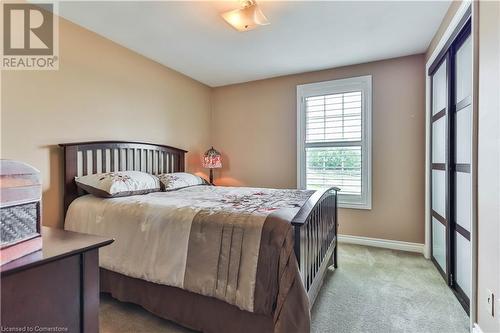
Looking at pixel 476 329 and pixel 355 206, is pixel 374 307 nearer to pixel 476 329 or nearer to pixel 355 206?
pixel 476 329

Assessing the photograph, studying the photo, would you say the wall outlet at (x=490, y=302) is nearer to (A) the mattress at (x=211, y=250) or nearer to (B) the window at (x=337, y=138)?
(A) the mattress at (x=211, y=250)

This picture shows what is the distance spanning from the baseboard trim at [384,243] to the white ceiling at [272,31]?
234 cm

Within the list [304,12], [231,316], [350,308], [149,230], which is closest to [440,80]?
[304,12]

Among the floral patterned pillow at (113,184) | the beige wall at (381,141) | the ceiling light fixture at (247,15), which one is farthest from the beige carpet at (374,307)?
the ceiling light fixture at (247,15)

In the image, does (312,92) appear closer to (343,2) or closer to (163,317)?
(343,2)

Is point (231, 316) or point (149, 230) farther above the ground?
point (149, 230)

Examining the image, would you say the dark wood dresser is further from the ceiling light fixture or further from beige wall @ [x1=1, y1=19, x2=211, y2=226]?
the ceiling light fixture

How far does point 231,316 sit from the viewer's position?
1524 mm

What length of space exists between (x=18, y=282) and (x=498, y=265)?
2.04 metres

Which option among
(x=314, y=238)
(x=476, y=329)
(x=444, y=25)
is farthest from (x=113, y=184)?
(x=444, y=25)

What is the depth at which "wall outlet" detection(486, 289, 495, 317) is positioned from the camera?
1368mm

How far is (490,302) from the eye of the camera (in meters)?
1.40

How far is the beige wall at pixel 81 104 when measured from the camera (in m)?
2.07

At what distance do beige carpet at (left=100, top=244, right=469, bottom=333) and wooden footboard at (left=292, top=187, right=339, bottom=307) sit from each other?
192mm
